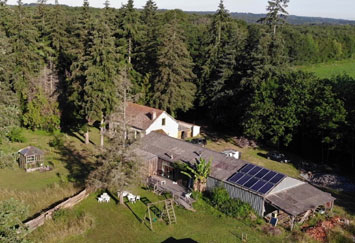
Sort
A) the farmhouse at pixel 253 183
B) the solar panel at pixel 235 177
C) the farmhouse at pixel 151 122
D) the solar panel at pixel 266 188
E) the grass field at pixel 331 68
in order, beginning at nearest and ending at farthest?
the farmhouse at pixel 253 183 → the solar panel at pixel 266 188 → the solar panel at pixel 235 177 → the farmhouse at pixel 151 122 → the grass field at pixel 331 68

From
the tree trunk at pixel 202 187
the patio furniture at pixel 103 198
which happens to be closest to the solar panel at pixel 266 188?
the tree trunk at pixel 202 187

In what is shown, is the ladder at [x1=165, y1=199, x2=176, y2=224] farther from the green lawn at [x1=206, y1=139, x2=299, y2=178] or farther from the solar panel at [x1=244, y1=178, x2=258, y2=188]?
the green lawn at [x1=206, y1=139, x2=299, y2=178]

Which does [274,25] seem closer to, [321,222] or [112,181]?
[321,222]

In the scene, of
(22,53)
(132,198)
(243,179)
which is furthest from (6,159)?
(22,53)

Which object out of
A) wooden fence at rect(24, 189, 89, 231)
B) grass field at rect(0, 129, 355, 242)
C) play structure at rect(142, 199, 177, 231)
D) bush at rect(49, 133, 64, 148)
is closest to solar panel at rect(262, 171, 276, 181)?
grass field at rect(0, 129, 355, 242)

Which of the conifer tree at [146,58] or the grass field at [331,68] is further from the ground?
the conifer tree at [146,58]

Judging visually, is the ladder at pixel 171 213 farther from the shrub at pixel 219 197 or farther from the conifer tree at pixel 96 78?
the conifer tree at pixel 96 78
